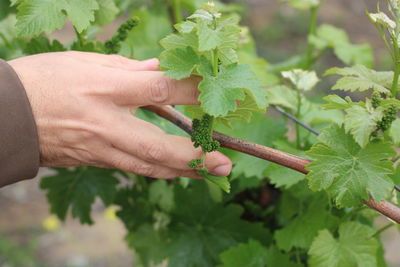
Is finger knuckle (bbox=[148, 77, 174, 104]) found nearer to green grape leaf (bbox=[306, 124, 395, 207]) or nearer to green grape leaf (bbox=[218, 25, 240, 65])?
green grape leaf (bbox=[218, 25, 240, 65])

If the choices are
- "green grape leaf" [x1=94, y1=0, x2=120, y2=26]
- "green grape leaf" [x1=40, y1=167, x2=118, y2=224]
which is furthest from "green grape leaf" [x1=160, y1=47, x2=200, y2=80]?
"green grape leaf" [x1=40, y1=167, x2=118, y2=224]

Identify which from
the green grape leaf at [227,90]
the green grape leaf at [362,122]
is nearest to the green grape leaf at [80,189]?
the green grape leaf at [227,90]

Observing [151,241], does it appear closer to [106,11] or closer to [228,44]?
[106,11]

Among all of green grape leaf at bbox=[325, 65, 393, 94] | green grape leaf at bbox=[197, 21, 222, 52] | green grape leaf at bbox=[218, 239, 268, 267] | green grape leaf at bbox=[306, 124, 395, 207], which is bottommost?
green grape leaf at bbox=[218, 239, 268, 267]

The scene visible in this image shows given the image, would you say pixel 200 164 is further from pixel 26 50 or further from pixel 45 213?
pixel 45 213

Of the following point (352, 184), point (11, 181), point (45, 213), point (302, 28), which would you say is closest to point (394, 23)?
point (352, 184)
